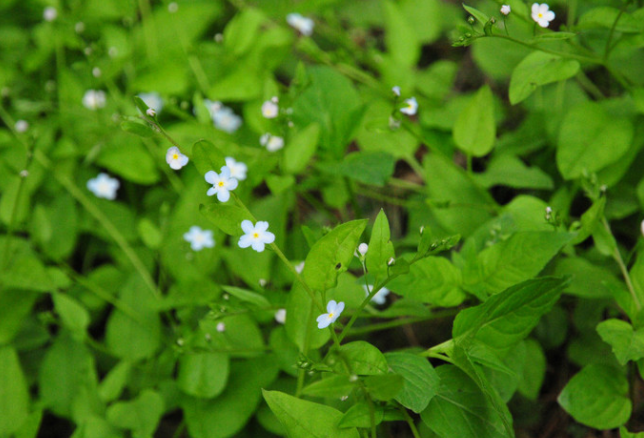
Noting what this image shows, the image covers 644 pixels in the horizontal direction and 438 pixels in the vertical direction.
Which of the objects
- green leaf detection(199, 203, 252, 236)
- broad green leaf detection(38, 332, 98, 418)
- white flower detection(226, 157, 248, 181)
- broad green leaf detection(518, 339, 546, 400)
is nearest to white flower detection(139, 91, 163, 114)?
white flower detection(226, 157, 248, 181)

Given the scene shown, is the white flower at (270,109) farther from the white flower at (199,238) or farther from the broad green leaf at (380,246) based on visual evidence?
the broad green leaf at (380,246)

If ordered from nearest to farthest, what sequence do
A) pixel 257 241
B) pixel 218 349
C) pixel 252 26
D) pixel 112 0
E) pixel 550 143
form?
pixel 257 241, pixel 218 349, pixel 550 143, pixel 252 26, pixel 112 0

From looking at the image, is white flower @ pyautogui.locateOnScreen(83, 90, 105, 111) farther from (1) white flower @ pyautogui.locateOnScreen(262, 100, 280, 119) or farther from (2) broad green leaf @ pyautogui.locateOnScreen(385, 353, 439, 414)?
(2) broad green leaf @ pyautogui.locateOnScreen(385, 353, 439, 414)

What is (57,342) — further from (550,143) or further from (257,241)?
(550,143)

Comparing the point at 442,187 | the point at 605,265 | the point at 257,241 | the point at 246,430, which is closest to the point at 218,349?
the point at 246,430

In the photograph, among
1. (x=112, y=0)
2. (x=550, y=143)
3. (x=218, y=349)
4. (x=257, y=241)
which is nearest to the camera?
(x=257, y=241)

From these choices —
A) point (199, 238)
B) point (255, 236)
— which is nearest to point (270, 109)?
point (199, 238)

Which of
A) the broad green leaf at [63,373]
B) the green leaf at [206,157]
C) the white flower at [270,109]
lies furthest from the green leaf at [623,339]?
the broad green leaf at [63,373]
